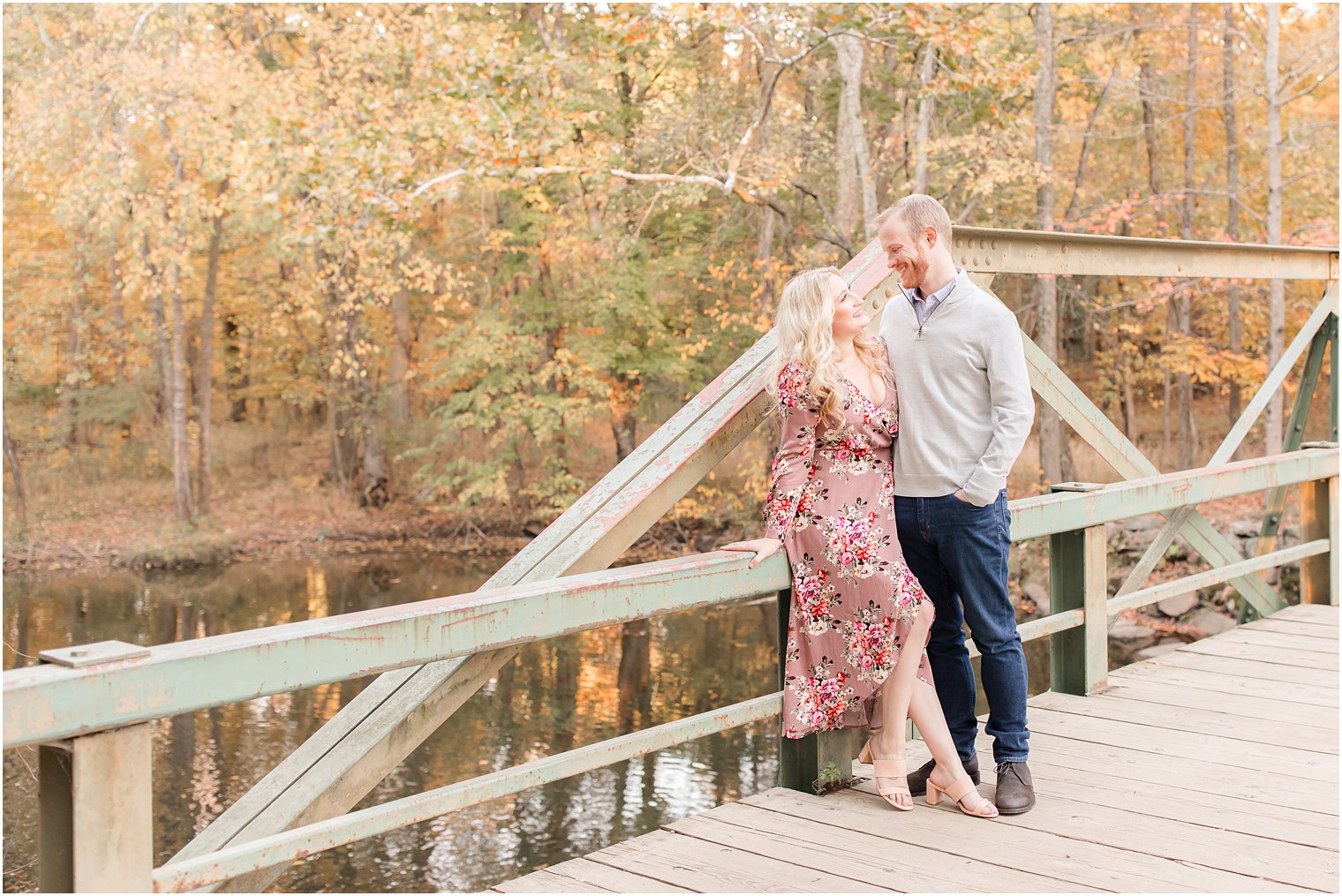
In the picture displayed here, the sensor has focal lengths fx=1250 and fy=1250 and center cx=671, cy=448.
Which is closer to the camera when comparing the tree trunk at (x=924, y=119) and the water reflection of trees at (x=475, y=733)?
the water reflection of trees at (x=475, y=733)

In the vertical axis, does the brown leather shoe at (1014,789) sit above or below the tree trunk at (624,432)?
below

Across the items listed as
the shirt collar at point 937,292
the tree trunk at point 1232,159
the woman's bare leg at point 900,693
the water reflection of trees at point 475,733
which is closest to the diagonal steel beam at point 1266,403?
the woman's bare leg at point 900,693

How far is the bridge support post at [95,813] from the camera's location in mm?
1837

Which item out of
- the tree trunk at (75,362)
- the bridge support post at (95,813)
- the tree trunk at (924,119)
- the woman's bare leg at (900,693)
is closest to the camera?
the bridge support post at (95,813)

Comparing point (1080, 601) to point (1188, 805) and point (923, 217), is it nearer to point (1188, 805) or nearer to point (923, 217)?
point (1188, 805)

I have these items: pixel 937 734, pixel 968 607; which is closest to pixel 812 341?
pixel 968 607

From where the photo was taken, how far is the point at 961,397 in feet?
10.1

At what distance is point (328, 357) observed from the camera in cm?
2292

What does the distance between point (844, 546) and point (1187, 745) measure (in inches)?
58.9

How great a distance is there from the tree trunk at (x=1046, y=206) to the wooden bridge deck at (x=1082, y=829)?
459 inches

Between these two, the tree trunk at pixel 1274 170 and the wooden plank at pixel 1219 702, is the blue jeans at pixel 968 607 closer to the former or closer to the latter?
the wooden plank at pixel 1219 702

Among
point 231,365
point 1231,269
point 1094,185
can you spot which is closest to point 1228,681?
point 1231,269

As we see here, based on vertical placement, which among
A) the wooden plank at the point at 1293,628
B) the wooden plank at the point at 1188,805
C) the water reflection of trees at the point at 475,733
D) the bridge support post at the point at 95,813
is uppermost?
the bridge support post at the point at 95,813

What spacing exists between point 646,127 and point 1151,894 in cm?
1484
